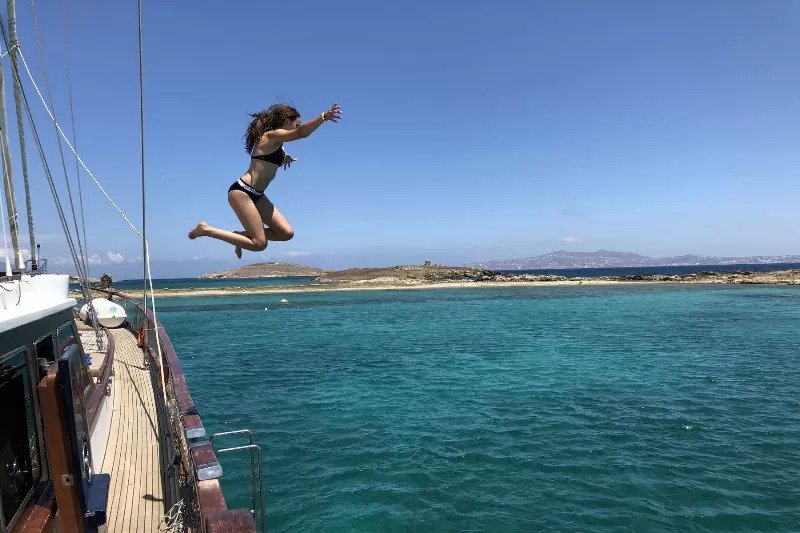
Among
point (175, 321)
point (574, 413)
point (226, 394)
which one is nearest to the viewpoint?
point (574, 413)

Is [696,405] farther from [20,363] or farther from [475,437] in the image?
[20,363]

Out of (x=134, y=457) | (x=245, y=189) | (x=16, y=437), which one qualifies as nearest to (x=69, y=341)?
(x=134, y=457)

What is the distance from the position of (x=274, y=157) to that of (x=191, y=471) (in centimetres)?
308

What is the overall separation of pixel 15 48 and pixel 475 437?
13.4m

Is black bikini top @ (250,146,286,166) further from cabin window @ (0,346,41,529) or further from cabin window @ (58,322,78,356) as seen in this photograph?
cabin window @ (58,322,78,356)

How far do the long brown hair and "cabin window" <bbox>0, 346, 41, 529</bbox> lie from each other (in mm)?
2845

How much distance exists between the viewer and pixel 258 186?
522 cm

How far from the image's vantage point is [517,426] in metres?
13.7

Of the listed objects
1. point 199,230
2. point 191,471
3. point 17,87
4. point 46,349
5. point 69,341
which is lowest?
point 191,471

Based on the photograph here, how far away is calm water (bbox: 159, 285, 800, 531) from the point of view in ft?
30.5

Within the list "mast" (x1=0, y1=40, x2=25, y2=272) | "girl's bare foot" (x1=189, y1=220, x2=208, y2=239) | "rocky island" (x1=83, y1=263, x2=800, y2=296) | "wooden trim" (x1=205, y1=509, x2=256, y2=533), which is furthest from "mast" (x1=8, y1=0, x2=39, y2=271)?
"rocky island" (x1=83, y1=263, x2=800, y2=296)

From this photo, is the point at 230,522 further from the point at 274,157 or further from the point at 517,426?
the point at 517,426

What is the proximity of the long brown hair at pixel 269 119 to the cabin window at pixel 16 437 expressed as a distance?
9.34 ft

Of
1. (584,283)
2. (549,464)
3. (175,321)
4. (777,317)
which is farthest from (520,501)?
(584,283)
